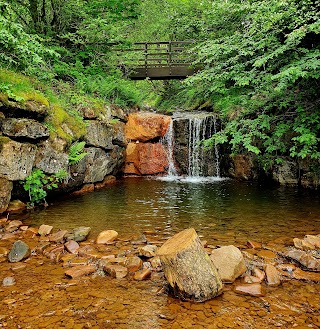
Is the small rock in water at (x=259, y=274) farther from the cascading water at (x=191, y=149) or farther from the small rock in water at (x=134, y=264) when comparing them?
the cascading water at (x=191, y=149)

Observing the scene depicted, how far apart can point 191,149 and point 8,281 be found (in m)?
9.71

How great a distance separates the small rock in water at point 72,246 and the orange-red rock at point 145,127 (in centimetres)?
830

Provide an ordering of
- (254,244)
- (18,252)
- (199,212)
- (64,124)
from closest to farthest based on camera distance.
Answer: (18,252) → (254,244) → (199,212) → (64,124)

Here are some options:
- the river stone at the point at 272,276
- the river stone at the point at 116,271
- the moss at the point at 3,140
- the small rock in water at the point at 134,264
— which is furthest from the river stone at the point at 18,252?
the river stone at the point at 272,276

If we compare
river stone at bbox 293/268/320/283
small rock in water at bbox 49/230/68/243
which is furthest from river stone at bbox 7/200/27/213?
river stone at bbox 293/268/320/283

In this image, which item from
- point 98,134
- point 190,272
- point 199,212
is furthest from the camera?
point 98,134

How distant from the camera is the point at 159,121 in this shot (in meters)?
12.7

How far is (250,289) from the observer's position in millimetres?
3268

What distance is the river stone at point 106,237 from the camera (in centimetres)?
470

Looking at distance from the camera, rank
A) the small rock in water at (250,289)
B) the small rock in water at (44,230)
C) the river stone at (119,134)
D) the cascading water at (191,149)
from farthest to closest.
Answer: the cascading water at (191,149)
the river stone at (119,134)
the small rock in water at (44,230)
the small rock in water at (250,289)

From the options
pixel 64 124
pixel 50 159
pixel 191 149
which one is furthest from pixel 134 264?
pixel 191 149

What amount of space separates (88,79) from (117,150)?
9.23 feet

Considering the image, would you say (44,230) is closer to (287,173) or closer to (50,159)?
(50,159)

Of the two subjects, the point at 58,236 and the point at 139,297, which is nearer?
the point at 139,297
